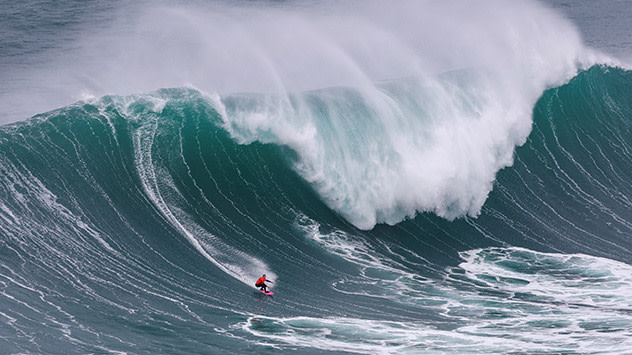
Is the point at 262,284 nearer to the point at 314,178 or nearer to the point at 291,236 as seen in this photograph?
the point at 291,236

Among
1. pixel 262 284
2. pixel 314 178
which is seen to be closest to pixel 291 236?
pixel 314 178

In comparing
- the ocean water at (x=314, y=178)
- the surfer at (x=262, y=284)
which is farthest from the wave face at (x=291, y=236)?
the surfer at (x=262, y=284)

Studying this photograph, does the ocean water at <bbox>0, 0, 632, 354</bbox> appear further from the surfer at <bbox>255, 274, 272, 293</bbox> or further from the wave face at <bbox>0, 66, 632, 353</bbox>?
the surfer at <bbox>255, 274, 272, 293</bbox>

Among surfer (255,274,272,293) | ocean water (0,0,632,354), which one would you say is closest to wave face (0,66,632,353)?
ocean water (0,0,632,354)

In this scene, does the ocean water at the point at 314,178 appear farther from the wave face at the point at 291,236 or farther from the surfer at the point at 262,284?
the surfer at the point at 262,284

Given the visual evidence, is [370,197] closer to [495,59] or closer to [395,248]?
[395,248]

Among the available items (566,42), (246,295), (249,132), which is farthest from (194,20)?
(246,295)
